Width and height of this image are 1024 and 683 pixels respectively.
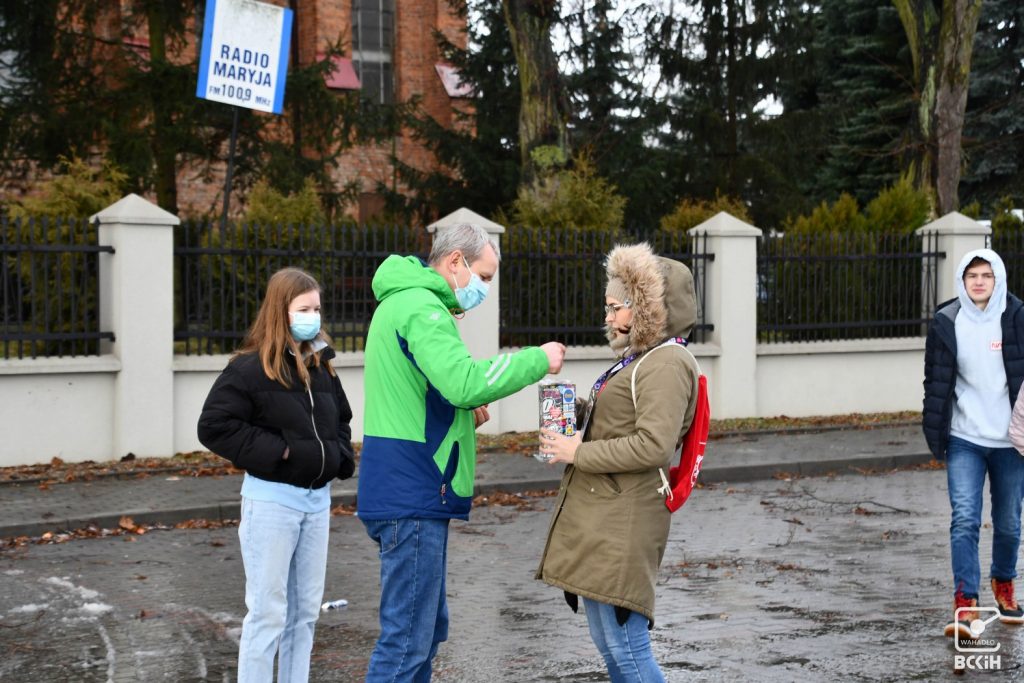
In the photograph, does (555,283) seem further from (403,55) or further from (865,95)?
(865,95)

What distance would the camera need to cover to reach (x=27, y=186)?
69.2ft

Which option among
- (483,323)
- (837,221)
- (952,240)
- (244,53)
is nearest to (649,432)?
(483,323)

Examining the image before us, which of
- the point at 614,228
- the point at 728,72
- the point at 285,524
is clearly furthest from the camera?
the point at 728,72

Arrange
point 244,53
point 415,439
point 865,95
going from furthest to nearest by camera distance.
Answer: point 865,95 < point 244,53 < point 415,439

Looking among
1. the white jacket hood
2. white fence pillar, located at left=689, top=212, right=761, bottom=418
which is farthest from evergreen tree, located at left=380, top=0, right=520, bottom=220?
the white jacket hood

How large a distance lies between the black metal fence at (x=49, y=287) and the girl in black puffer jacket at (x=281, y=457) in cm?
819

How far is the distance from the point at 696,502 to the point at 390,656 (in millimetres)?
7310

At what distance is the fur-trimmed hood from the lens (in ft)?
14.7

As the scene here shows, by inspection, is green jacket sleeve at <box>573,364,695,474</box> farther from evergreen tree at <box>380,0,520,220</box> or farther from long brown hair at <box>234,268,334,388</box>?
evergreen tree at <box>380,0,520,220</box>

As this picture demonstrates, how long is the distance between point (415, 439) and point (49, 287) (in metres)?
9.41

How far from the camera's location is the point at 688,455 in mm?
4582

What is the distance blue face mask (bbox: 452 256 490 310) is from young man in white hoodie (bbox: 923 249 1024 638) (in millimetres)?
3167

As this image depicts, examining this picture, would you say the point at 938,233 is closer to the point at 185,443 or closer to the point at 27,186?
the point at 185,443

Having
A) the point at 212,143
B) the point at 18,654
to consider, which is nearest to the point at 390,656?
the point at 18,654
